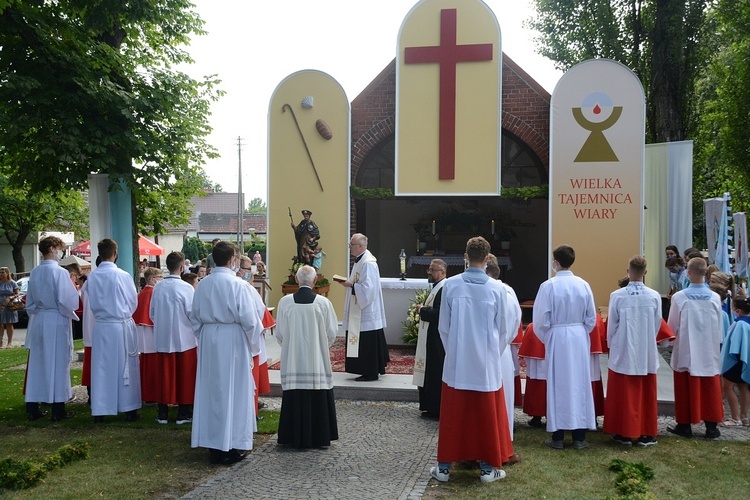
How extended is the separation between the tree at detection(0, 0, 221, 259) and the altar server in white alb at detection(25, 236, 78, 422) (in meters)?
3.29

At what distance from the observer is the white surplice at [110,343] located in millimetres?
7738

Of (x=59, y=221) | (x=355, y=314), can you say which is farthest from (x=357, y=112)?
(x=59, y=221)

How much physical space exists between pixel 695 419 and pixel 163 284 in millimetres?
5597

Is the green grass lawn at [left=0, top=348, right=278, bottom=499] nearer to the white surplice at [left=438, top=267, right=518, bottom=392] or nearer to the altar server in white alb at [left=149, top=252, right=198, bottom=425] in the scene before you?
the altar server in white alb at [left=149, top=252, right=198, bottom=425]

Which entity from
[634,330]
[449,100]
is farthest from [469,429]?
[449,100]

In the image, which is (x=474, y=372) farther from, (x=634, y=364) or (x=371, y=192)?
(x=371, y=192)

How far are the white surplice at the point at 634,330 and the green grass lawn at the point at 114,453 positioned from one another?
3.50 meters

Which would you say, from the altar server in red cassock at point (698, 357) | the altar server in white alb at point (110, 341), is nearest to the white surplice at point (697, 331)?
the altar server in red cassock at point (698, 357)

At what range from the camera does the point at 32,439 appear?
23.7ft

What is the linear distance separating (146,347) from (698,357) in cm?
580

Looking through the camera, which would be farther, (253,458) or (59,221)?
(59,221)

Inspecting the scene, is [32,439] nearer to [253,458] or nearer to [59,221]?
[253,458]

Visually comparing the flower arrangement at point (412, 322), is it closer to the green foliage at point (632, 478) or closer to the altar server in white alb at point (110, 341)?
the altar server in white alb at point (110, 341)

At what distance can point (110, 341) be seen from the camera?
7809 millimetres
